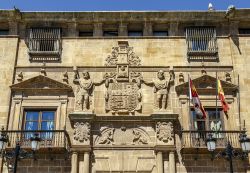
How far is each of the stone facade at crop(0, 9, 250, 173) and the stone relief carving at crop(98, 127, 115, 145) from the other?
1.5 inches

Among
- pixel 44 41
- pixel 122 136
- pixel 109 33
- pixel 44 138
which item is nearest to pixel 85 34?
pixel 109 33

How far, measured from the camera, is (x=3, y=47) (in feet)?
65.9

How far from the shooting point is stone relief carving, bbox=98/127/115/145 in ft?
59.0

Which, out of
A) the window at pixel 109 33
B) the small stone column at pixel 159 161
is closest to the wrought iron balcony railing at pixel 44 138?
the small stone column at pixel 159 161

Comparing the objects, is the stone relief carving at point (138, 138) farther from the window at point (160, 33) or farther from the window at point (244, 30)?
the window at point (244, 30)

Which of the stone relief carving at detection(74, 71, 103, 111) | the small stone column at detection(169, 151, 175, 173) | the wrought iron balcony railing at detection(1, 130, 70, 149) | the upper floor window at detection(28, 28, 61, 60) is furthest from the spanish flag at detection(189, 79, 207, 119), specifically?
the upper floor window at detection(28, 28, 61, 60)

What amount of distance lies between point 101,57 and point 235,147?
6.73m

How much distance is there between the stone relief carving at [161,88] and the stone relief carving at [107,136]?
208cm

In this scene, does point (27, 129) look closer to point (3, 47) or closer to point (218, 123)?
point (3, 47)

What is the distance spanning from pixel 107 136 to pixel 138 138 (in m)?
1.22

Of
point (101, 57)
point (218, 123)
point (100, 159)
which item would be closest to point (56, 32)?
point (101, 57)

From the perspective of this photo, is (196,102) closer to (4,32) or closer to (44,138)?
(44,138)

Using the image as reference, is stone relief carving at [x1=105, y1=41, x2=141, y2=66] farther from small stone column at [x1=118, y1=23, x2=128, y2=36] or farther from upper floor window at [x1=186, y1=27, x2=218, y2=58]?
upper floor window at [x1=186, y1=27, x2=218, y2=58]

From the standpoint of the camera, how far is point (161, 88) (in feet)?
61.9
